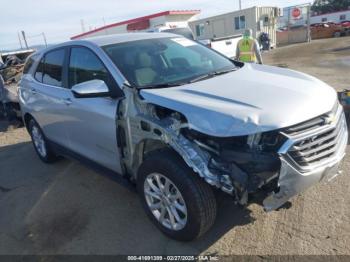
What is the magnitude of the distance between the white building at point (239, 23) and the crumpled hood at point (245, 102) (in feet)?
65.8

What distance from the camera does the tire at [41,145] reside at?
17.0 feet

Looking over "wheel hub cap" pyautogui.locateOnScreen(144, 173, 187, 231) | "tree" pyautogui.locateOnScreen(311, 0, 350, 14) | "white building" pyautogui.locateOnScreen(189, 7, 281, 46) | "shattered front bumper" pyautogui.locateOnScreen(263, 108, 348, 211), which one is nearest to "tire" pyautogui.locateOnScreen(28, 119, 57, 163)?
"wheel hub cap" pyautogui.locateOnScreen(144, 173, 187, 231)

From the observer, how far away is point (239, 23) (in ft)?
77.9

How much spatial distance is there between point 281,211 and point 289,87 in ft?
4.16

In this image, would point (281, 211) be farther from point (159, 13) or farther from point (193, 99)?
point (159, 13)

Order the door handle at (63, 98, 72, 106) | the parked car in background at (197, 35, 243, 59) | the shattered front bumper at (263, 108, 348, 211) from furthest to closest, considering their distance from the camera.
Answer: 1. the parked car in background at (197, 35, 243, 59)
2. the door handle at (63, 98, 72, 106)
3. the shattered front bumper at (263, 108, 348, 211)

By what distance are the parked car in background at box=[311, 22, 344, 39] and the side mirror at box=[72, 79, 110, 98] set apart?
110ft

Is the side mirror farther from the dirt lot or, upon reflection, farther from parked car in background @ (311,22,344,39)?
parked car in background @ (311,22,344,39)

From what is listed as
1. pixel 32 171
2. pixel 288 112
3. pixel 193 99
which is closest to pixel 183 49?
pixel 193 99

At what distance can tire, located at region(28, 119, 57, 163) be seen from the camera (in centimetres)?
520

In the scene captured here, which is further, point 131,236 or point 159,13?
point 159,13

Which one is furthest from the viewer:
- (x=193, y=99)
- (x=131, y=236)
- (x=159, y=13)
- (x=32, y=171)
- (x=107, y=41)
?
(x=159, y=13)

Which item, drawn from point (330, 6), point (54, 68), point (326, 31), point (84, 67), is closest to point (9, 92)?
point (54, 68)

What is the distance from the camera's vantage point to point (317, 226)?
3119 millimetres
